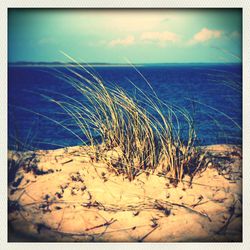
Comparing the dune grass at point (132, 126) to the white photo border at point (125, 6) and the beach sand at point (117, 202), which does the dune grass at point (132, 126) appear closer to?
the beach sand at point (117, 202)

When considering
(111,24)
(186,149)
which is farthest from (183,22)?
(186,149)

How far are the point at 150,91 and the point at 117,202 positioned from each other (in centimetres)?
91

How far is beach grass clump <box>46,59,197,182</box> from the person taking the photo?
2.76 metres

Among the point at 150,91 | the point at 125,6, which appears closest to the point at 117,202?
the point at 150,91

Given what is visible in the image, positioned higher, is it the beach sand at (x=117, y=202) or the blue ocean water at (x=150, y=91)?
the blue ocean water at (x=150, y=91)

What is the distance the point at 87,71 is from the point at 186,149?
999mm

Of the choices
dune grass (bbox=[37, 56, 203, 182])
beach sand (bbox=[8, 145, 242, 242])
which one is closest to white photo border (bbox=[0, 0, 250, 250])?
beach sand (bbox=[8, 145, 242, 242])

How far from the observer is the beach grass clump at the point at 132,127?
2758 millimetres

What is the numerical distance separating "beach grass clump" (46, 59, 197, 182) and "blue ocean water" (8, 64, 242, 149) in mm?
66

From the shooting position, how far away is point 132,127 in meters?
2.79

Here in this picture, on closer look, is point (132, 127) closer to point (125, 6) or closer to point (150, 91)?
point (150, 91)

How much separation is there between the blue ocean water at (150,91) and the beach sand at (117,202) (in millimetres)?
152

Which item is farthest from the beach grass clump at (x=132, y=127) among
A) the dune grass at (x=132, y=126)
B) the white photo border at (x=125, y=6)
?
the white photo border at (x=125, y=6)

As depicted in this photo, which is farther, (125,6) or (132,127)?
(132,127)
